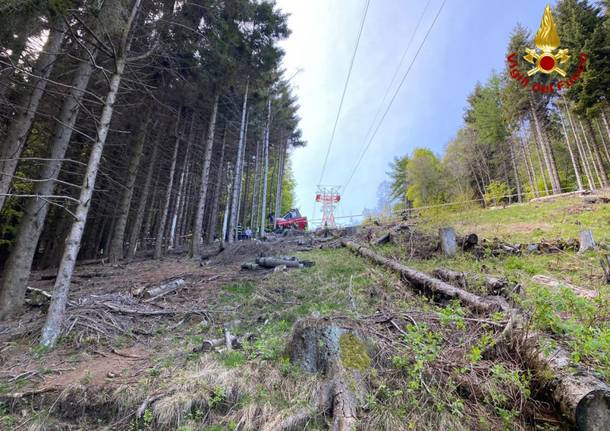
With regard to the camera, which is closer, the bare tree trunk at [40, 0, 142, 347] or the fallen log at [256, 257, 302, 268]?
the bare tree trunk at [40, 0, 142, 347]

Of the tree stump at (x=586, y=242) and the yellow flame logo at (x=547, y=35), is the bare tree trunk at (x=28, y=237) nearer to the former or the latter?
the tree stump at (x=586, y=242)

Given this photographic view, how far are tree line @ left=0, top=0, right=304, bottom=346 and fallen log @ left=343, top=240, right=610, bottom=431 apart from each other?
4838 millimetres

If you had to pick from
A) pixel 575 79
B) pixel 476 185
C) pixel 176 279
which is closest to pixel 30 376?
pixel 176 279

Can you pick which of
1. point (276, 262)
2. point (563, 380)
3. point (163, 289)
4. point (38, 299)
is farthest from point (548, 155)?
point (38, 299)

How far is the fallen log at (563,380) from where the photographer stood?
1.60 metres

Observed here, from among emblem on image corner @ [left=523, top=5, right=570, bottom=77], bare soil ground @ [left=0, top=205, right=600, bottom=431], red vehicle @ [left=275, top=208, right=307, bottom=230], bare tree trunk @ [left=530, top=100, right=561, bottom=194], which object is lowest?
bare soil ground @ [left=0, top=205, right=600, bottom=431]

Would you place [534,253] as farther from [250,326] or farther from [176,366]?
[176,366]

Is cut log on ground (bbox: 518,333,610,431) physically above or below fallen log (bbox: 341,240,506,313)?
below

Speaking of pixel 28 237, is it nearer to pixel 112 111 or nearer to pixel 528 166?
pixel 112 111

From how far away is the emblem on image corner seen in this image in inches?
476

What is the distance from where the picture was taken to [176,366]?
2.78 m

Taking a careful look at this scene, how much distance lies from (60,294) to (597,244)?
10.4m

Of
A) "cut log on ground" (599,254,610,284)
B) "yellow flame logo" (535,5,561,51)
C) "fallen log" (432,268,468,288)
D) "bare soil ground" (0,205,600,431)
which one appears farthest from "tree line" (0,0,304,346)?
"yellow flame logo" (535,5,561,51)

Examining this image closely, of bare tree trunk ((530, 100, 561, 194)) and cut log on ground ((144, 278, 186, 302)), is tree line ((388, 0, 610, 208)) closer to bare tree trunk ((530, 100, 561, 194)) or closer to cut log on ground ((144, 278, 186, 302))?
bare tree trunk ((530, 100, 561, 194))
